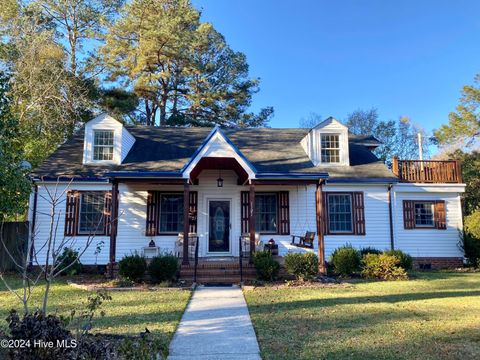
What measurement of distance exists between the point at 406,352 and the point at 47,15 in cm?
2863

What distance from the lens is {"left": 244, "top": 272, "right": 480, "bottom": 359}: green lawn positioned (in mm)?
4598

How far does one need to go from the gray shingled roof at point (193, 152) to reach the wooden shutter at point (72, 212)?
2.52 ft

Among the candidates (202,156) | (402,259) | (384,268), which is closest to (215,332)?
(202,156)

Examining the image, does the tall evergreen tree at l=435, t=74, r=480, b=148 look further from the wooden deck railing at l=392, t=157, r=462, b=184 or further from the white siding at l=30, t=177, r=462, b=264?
the white siding at l=30, t=177, r=462, b=264

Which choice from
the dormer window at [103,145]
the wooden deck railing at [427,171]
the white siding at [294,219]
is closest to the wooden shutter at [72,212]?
the white siding at [294,219]

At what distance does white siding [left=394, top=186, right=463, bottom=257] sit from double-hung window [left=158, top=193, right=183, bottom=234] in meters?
8.32

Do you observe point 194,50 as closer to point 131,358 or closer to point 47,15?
point 47,15

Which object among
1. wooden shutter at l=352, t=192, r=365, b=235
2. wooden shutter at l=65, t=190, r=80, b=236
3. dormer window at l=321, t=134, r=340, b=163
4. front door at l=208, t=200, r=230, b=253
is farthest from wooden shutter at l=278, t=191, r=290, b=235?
wooden shutter at l=65, t=190, r=80, b=236

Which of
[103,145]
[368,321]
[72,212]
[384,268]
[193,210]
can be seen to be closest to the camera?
[368,321]

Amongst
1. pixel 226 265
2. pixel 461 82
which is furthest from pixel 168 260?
pixel 461 82

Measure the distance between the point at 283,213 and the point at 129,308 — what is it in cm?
769

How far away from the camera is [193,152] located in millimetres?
14539

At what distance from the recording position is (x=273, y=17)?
62.3ft

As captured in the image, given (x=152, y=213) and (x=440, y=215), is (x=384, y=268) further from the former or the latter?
(x=152, y=213)
